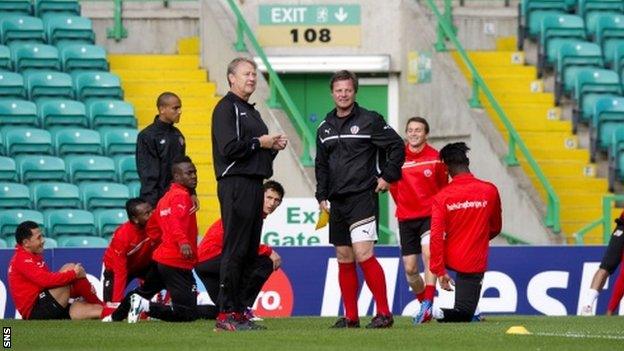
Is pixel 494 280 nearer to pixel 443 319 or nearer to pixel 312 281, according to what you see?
pixel 312 281

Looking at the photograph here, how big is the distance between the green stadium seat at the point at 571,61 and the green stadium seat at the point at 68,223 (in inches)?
289

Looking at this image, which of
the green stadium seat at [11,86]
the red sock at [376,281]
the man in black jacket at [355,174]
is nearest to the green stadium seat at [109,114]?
the green stadium seat at [11,86]

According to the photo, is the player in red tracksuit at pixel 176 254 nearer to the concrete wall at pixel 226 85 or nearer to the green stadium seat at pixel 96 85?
the concrete wall at pixel 226 85

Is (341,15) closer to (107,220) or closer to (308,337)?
(107,220)

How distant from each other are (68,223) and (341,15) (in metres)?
5.87

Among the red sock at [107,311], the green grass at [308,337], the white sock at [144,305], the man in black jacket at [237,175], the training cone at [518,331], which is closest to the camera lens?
the green grass at [308,337]

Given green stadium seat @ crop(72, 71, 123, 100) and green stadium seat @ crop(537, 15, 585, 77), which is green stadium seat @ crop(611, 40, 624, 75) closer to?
green stadium seat @ crop(537, 15, 585, 77)

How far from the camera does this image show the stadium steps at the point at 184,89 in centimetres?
2512

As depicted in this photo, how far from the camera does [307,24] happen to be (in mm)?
27250

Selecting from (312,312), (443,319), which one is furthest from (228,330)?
(312,312)

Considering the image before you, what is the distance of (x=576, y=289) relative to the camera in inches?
864

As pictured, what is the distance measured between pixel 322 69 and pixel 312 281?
244 inches

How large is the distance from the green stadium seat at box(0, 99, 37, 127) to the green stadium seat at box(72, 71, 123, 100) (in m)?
0.80

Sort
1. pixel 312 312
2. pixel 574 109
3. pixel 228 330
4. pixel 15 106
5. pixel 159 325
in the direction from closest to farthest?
pixel 228 330
pixel 159 325
pixel 312 312
pixel 15 106
pixel 574 109
